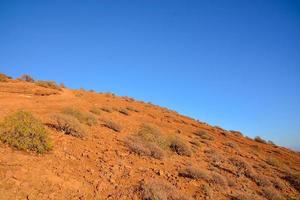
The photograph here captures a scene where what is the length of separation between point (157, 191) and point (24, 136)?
4082mm

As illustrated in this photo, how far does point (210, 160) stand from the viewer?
43.9 ft

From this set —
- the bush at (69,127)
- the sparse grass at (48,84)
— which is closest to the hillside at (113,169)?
the bush at (69,127)

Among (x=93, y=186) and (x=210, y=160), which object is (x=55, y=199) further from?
(x=210, y=160)

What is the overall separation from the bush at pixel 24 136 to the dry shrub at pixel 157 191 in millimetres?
3003

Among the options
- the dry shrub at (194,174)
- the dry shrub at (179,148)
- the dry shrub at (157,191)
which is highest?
the dry shrub at (179,148)

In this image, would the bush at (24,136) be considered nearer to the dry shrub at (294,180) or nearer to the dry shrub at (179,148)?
the dry shrub at (179,148)

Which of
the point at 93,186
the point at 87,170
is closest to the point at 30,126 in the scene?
the point at 87,170

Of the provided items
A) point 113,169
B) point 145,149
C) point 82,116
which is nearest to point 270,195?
point 145,149

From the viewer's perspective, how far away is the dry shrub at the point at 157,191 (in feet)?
24.8

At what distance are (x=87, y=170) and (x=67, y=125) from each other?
3.17 metres

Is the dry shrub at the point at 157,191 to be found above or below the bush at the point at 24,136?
below

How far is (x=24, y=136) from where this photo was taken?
864cm

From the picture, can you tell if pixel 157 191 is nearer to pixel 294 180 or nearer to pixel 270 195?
pixel 270 195

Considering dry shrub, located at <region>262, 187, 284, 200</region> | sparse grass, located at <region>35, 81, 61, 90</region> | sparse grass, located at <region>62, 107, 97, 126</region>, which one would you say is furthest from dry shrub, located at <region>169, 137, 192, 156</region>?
sparse grass, located at <region>35, 81, 61, 90</region>
